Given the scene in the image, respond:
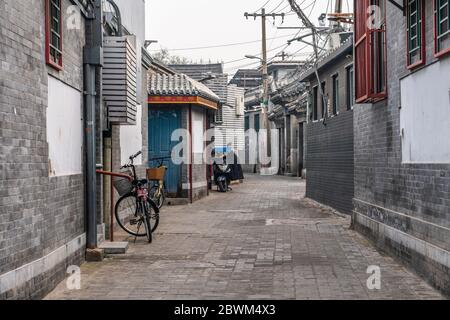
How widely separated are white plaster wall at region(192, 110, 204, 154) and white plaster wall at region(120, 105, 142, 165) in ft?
14.3

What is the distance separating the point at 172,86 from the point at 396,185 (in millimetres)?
10214

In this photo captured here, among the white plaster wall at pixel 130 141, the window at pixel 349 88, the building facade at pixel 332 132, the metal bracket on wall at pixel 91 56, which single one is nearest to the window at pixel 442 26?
the metal bracket on wall at pixel 91 56

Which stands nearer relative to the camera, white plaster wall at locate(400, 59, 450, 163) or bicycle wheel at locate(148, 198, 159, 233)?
white plaster wall at locate(400, 59, 450, 163)

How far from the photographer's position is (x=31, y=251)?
20.6 feet

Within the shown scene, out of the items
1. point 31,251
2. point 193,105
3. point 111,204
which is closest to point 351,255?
point 111,204

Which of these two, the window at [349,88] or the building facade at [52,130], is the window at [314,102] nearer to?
the window at [349,88]

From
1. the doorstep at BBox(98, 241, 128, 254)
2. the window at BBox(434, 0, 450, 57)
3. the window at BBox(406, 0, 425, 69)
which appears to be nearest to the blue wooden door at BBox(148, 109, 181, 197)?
the doorstep at BBox(98, 241, 128, 254)

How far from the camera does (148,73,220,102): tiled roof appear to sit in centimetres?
1800

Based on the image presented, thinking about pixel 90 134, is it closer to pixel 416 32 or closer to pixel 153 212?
pixel 153 212

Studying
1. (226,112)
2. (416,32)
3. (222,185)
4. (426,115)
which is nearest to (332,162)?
(222,185)

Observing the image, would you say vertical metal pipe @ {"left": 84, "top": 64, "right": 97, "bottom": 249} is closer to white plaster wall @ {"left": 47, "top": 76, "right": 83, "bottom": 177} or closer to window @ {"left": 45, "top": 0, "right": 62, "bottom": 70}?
white plaster wall @ {"left": 47, "top": 76, "right": 83, "bottom": 177}

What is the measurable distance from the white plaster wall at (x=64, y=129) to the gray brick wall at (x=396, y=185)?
409 centimetres

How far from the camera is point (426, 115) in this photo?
7.64 m

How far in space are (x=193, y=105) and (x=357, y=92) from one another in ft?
27.8
